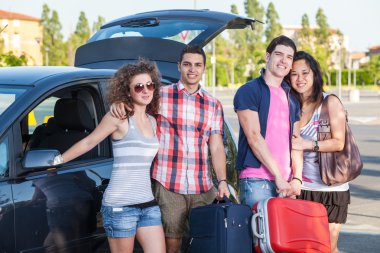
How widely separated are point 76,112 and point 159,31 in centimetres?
183

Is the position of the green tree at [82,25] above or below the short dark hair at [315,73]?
above

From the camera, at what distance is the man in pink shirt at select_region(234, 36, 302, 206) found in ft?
15.2

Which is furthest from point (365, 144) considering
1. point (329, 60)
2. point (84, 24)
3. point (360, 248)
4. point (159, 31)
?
point (84, 24)

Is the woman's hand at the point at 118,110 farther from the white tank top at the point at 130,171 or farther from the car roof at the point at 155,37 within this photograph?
the car roof at the point at 155,37

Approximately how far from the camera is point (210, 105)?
4703 mm

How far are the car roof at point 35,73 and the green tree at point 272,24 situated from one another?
300ft

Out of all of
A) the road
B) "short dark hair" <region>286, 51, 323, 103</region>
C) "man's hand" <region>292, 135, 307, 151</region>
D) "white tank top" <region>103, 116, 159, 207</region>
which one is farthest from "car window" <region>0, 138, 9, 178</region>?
the road

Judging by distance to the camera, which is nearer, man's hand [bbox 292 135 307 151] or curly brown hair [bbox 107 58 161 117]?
curly brown hair [bbox 107 58 161 117]

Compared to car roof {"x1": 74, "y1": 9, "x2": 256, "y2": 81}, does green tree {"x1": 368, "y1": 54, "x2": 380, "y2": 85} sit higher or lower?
lower

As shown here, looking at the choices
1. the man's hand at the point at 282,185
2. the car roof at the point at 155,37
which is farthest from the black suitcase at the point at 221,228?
the car roof at the point at 155,37

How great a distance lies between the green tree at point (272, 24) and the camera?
96.2m

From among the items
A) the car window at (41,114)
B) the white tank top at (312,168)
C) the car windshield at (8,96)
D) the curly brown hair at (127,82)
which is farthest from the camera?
the car window at (41,114)

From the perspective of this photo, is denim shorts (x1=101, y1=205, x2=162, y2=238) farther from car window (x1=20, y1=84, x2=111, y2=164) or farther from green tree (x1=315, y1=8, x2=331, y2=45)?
green tree (x1=315, y1=8, x2=331, y2=45)

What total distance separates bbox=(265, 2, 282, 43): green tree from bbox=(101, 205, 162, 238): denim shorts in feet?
302
